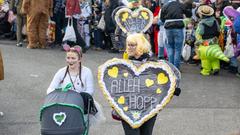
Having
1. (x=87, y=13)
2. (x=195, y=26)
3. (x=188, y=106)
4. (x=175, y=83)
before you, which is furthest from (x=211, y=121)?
(x=87, y=13)

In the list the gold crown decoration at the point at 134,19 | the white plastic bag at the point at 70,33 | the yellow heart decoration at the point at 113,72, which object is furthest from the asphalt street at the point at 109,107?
the yellow heart decoration at the point at 113,72

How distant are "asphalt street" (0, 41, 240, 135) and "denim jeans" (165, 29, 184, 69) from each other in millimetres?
452

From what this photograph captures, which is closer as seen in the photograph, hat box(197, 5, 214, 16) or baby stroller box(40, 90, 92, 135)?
baby stroller box(40, 90, 92, 135)

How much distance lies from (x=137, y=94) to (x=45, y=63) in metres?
6.30

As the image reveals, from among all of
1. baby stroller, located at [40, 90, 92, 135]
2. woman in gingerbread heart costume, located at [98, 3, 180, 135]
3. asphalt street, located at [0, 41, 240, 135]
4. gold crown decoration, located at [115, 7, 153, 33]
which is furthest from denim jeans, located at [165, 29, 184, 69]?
baby stroller, located at [40, 90, 92, 135]

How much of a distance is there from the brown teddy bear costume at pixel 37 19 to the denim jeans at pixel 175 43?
358 centimetres

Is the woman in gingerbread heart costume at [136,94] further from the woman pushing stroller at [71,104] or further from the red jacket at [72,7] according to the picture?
the red jacket at [72,7]

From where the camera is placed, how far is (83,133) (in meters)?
5.64

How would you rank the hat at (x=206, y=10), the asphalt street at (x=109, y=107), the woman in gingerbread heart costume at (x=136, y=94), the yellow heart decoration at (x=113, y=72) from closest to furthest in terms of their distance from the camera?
1. the woman in gingerbread heart costume at (x=136, y=94)
2. the yellow heart decoration at (x=113, y=72)
3. the asphalt street at (x=109, y=107)
4. the hat at (x=206, y=10)

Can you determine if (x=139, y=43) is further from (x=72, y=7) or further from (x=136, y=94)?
(x=72, y=7)

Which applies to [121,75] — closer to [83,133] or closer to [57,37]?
[83,133]

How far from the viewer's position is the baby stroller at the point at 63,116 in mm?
5453

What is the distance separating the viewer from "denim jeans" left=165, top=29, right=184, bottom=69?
10.9 metres

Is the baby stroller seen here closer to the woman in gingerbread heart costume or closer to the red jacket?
the woman in gingerbread heart costume
